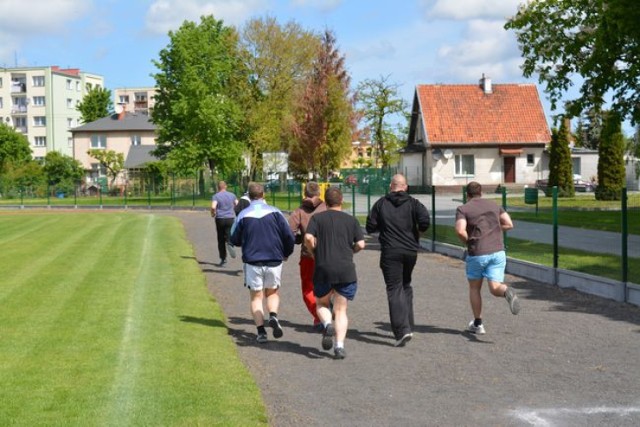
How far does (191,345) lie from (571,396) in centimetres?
416

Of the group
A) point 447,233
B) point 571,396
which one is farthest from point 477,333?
point 447,233

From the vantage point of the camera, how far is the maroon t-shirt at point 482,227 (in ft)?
33.0

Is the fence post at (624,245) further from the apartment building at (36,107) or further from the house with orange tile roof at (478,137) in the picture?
the apartment building at (36,107)

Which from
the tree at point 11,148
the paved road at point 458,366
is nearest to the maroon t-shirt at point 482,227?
the paved road at point 458,366

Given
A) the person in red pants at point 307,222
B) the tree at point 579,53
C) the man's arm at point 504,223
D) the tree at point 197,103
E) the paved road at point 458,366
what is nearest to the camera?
the paved road at point 458,366

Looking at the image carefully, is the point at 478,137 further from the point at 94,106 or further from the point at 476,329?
the point at 94,106

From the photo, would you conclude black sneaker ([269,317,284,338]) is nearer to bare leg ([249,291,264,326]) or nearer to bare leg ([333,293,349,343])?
bare leg ([249,291,264,326])

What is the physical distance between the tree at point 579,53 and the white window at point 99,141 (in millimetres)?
78522

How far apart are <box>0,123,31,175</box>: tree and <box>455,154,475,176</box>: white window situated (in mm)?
47744

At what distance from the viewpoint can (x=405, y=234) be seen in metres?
9.70

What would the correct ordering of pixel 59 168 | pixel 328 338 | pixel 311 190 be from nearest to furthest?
pixel 328 338
pixel 311 190
pixel 59 168

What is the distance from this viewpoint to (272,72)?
68312mm

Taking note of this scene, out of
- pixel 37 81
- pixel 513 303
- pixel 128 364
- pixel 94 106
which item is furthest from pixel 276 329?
pixel 37 81

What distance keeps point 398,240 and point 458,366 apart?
1.68 metres
